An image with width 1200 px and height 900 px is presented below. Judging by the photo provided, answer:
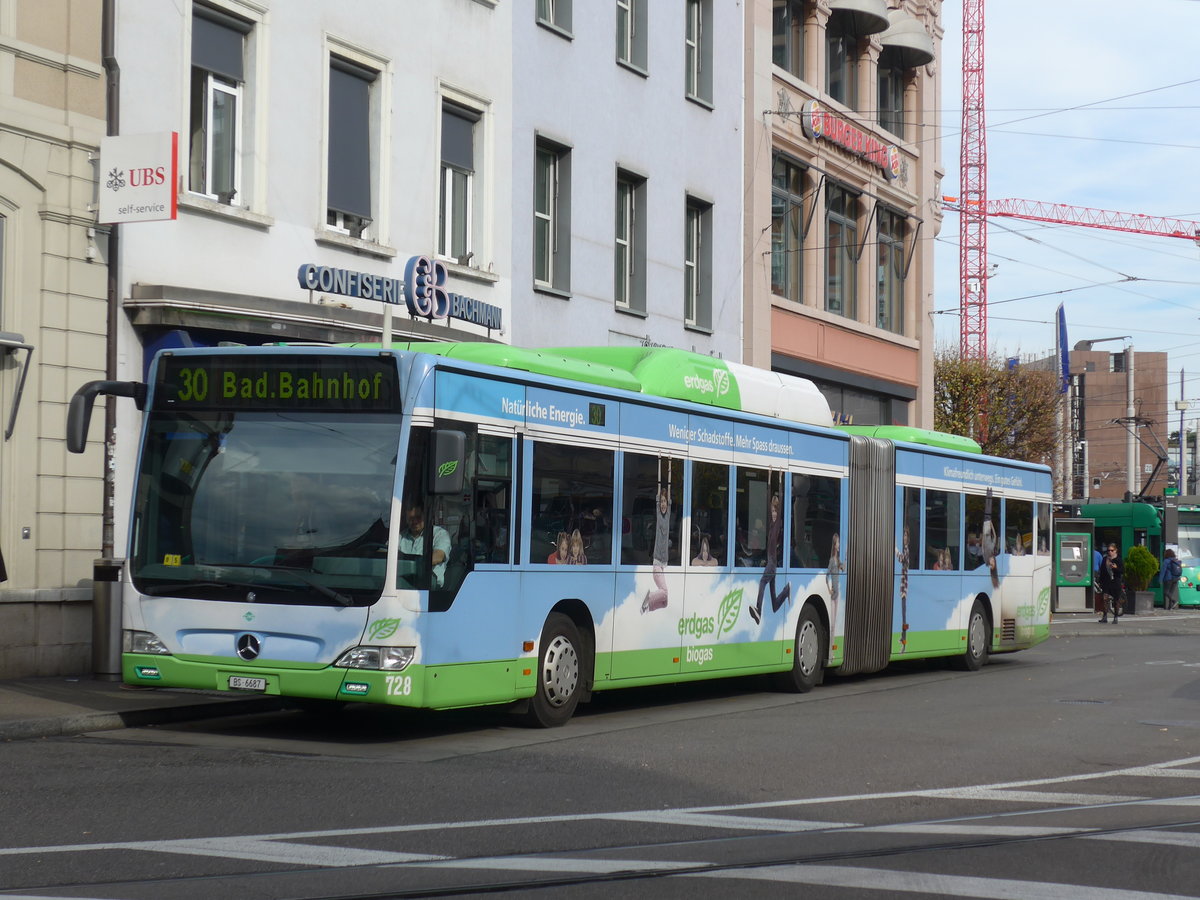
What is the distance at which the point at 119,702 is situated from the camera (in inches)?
540

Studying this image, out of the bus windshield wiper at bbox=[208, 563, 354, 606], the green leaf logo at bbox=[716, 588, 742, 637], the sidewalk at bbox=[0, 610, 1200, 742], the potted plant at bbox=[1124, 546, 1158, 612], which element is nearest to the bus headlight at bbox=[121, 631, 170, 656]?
the sidewalk at bbox=[0, 610, 1200, 742]

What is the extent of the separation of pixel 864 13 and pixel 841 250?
4767 millimetres

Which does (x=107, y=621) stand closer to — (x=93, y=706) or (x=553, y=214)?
(x=93, y=706)

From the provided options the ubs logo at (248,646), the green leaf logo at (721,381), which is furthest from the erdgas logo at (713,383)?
the ubs logo at (248,646)

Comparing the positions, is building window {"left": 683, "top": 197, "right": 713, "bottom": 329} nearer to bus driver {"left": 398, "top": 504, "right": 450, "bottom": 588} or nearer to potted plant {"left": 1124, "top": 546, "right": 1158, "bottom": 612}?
bus driver {"left": 398, "top": 504, "right": 450, "bottom": 588}

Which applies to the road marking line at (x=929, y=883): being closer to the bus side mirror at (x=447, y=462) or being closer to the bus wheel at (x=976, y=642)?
the bus side mirror at (x=447, y=462)

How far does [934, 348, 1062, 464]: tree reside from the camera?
60031 mm

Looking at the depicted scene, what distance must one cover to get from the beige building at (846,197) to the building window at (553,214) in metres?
6.28

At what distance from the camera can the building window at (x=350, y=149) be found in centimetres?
2028

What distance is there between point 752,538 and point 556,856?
9.35 meters

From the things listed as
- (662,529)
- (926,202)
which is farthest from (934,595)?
(926,202)

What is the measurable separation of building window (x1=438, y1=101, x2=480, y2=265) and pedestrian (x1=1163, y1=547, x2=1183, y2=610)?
32178 millimetres

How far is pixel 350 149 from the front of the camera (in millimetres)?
20562

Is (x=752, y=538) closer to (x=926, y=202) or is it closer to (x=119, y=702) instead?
(x=119, y=702)
